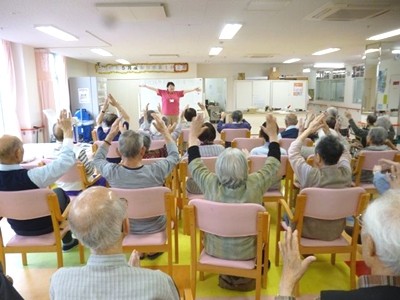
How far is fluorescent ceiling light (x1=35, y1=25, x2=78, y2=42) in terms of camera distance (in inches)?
199

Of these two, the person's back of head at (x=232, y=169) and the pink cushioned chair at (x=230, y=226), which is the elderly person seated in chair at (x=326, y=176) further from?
the person's back of head at (x=232, y=169)

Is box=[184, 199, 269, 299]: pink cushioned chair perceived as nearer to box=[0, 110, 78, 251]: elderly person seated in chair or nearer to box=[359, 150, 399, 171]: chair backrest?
box=[0, 110, 78, 251]: elderly person seated in chair

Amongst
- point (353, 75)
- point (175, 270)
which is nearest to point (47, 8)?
point (175, 270)

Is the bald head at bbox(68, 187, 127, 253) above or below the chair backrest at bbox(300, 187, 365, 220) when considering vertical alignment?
above

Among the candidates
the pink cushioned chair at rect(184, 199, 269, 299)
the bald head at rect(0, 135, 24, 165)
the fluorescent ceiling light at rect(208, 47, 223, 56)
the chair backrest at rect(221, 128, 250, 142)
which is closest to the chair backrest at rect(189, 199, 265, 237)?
the pink cushioned chair at rect(184, 199, 269, 299)

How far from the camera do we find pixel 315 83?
1555cm

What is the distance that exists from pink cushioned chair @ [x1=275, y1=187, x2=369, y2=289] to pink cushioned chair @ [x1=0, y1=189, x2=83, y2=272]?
1654mm

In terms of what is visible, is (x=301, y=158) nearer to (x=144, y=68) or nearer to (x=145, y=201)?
(x=145, y=201)

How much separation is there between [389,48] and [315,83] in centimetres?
867

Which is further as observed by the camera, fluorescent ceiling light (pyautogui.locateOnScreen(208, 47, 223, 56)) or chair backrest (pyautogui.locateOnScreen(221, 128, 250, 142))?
fluorescent ceiling light (pyautogui.locateOnScreen(208, 47, 223, 56))

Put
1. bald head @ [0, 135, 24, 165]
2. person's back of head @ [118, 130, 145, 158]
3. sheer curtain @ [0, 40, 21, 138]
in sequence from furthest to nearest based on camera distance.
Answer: sheer curtain @ [0, 40, 21, 138] < person's back of head @ [118, 130, 145, 158] < bald head @ [0, 135, 24, 165]

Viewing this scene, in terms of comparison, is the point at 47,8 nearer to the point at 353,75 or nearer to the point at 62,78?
the point at 62,78

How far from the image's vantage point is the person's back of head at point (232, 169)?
79.0 inches

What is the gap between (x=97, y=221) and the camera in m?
1.15
